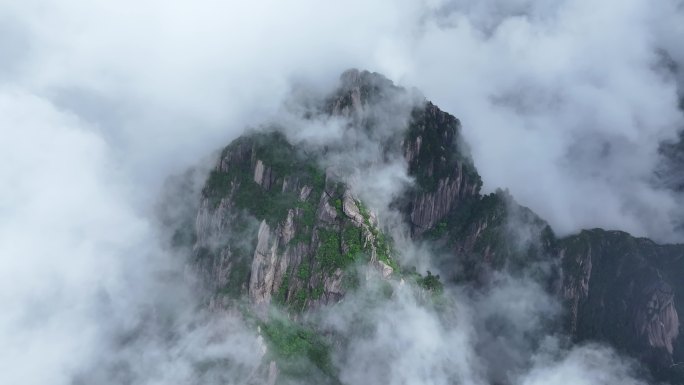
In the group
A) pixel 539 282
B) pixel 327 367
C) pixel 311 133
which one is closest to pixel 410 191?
pixel 311 133

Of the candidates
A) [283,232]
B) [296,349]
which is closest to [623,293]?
[296,349]

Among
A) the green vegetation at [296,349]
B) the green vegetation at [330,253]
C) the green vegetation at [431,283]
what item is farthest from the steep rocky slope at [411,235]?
the green vegetation at [296,349]

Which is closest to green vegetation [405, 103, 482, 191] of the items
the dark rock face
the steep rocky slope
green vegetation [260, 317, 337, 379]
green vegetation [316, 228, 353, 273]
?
the steep rocky slope

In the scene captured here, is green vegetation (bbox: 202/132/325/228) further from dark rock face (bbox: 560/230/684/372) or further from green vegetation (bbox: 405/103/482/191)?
dark rock face (bbox: 560/230/684/372)

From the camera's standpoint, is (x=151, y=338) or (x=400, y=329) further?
(x=151, y=338)

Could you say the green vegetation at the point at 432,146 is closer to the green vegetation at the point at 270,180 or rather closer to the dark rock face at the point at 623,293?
the green vegetation at the point at 270,180

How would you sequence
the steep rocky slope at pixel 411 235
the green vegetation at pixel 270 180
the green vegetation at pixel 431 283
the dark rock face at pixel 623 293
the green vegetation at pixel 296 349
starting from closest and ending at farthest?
the green vegetation at pixel 296 349 → the steep rocky slope at pixel 411 235 → the dark rock face at pixel 623 293 → the green vegetation at pixel 270 180 → the green vegetation at pixel 431 283

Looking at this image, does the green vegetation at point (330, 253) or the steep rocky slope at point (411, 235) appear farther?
the steep rocky slope at point (411, 235)

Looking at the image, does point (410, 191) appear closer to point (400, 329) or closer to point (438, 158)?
point (438, 158)
